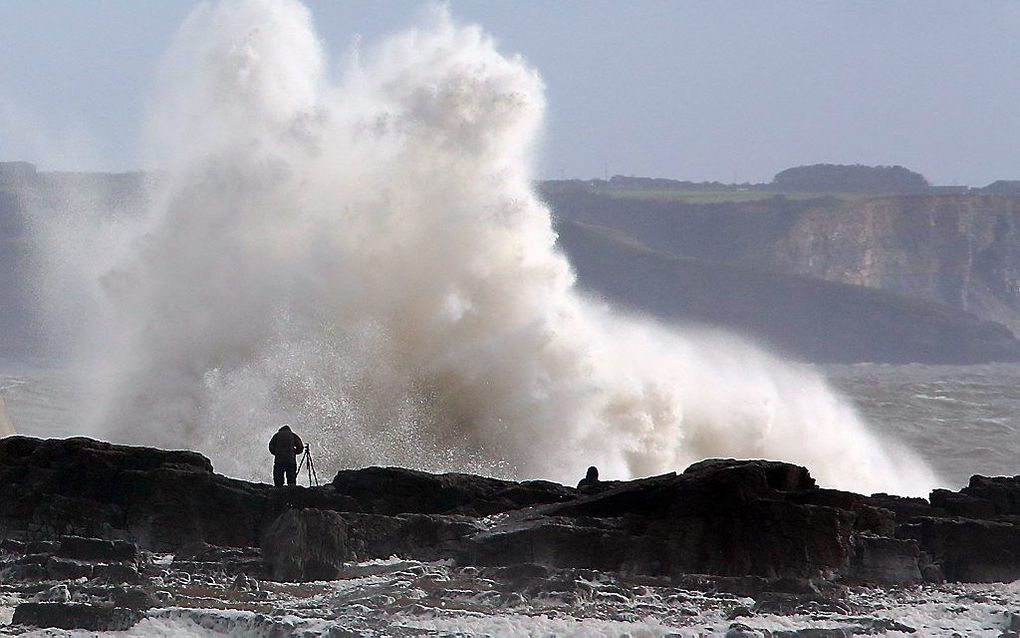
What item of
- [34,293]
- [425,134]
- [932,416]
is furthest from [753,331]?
[425,134]

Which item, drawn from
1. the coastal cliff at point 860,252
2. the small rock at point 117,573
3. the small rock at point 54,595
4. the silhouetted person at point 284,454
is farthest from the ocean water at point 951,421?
the coastal cliff at point 860,252

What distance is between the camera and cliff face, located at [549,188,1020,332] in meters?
112

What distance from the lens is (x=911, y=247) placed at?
4508 inches

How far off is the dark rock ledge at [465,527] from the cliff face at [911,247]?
97.3 m

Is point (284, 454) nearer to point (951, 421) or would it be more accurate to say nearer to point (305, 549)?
point (305, 549)

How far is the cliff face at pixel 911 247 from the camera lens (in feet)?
369

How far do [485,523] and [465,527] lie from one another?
254 mm

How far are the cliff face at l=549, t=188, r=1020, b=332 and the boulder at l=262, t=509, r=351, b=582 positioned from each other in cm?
9937

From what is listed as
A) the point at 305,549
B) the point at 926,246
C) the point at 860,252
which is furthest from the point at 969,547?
the point at 926,246

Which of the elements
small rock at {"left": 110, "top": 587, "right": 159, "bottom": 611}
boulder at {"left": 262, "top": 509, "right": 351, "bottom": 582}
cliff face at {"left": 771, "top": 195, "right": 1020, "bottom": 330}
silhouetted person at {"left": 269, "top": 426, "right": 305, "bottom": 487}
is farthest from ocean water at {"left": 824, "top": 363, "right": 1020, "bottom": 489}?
cliff face at {"left": 771, "top": 195, "right": 1020, "bottom": 330}

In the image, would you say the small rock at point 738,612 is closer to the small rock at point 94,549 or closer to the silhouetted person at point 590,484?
the silhouetted person at point 590,484

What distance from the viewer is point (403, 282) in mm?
25281

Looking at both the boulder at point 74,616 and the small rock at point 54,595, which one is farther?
the small rock at point 54,595

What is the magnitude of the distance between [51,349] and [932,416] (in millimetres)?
42090
